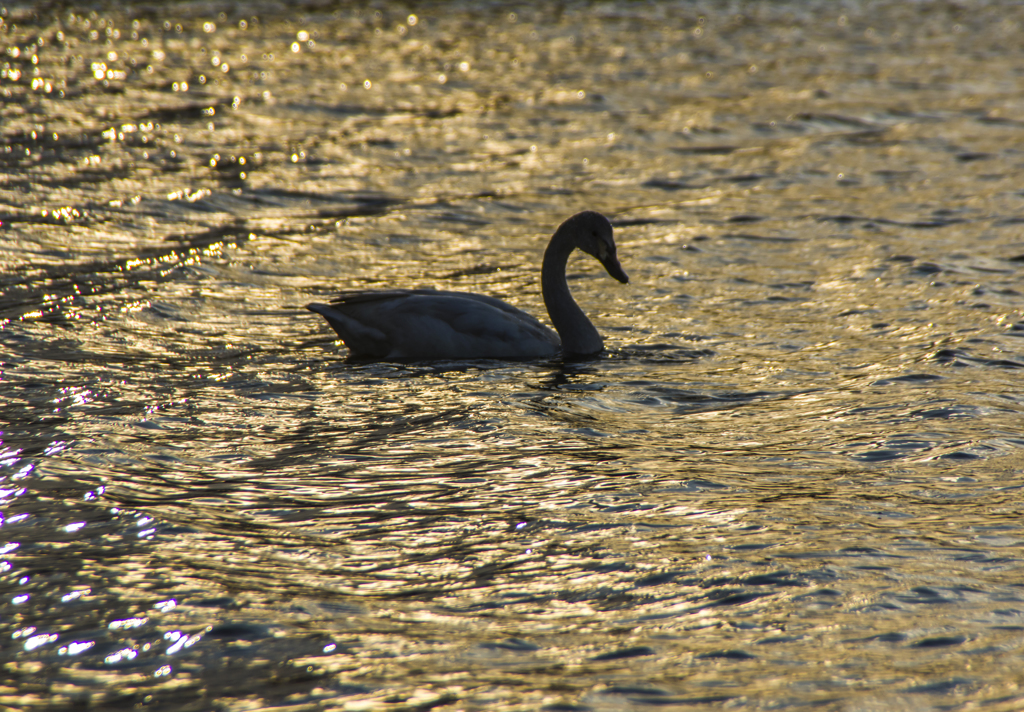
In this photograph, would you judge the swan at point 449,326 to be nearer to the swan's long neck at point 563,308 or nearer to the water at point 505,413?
the swan's long neck at point 563,308

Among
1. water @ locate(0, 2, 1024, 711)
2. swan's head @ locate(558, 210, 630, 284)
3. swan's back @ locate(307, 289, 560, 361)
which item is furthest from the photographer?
swan's head @ locate(558, 210, 630, 284)

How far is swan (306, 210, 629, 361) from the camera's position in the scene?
8914 millimetres

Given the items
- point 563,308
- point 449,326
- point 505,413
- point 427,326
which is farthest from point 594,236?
point 505,413

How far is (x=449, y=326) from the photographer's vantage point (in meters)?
8.92

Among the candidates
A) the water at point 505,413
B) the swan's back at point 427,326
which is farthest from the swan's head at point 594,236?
the swan's back at point 427,326

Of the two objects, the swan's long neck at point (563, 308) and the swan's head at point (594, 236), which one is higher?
the swan's head at point (594, 236)

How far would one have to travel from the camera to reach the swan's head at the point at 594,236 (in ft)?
31.0

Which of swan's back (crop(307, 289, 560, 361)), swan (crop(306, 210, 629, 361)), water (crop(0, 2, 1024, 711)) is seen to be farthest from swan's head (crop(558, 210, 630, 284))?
swan's back (crop(307, 289, 560, 361))

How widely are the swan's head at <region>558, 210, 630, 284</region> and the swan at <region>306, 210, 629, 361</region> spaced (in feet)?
0.05

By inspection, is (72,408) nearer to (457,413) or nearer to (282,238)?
(457,413)

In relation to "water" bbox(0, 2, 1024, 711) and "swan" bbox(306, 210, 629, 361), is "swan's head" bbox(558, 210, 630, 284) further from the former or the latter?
"water" bbox(0, 2, 1024, 711)

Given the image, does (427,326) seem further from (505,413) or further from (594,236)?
(594,236)

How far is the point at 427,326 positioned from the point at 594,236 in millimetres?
1600

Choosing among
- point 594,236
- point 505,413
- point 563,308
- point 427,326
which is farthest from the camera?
point 594,236
